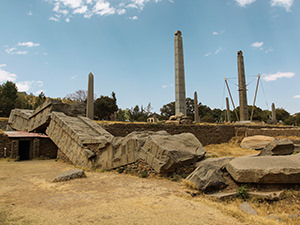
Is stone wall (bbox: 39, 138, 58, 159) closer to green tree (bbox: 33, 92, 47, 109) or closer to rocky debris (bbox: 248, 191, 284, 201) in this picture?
rocky debris (bbox: 248, 191, 284, 201)

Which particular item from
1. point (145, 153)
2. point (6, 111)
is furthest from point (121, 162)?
point (6, 111)

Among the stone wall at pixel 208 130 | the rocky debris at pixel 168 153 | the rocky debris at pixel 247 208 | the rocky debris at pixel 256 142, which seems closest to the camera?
the rocky debris at pixel 247 208

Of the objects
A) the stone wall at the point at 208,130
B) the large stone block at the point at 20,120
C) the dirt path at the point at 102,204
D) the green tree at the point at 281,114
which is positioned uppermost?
the green tree at the point at 281,114

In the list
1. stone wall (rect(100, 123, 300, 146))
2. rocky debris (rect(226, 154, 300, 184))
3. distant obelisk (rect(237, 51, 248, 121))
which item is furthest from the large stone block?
distant obelisk (rect(237, 51, 248, 121))

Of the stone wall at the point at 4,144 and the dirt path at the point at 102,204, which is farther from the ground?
the stone wall at the point at 4,144

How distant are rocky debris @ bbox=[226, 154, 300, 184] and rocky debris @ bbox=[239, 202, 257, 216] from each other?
930mm

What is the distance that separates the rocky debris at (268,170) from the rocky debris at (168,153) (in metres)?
1.44

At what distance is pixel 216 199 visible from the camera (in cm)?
461

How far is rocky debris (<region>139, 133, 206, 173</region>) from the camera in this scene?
6.14 m

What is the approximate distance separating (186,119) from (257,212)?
10.5 meters

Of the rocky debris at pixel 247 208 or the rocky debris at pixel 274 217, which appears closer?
the rocky debris at pixel 274 217

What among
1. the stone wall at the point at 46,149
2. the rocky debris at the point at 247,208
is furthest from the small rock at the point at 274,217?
the stone wall at the point at 46,149

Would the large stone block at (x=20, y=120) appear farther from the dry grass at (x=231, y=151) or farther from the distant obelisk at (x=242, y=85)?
the distant obelisk at (x=242, y=85)

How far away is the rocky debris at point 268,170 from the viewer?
4.86 m
